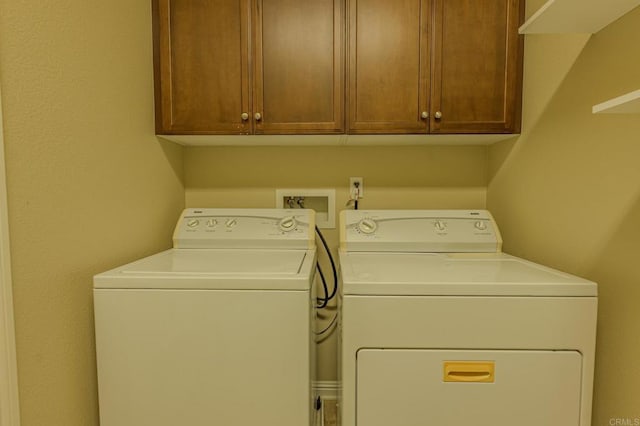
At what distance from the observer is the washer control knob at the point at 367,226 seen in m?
1.44

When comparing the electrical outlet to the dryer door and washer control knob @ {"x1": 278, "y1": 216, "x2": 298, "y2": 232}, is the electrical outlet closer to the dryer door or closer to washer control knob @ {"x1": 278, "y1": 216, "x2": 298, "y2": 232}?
washer control knob @ {"x1": 278, "y1": 216, "x2": 298, "y2": 232}

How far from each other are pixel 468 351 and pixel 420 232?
63cm

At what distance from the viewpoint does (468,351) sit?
88 centimetres

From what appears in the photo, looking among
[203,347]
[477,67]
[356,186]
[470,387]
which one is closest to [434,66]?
[477,67]

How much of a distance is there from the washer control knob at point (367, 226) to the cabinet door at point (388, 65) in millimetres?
398

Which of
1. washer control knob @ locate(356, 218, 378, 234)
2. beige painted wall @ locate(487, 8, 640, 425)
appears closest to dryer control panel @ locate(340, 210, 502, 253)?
washer control knob @ locate(356, 218, 378, 234)

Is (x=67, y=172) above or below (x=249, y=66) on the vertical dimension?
below

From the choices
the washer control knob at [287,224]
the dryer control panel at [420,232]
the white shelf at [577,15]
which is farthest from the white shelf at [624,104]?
the washer control knob at [287,224]

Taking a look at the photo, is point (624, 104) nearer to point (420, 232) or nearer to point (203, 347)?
point (420, 232)

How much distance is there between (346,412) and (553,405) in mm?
561

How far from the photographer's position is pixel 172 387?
3.06 feet

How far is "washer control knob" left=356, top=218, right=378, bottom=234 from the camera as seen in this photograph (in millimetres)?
1442

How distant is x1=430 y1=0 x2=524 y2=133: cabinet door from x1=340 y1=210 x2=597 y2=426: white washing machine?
2.43 feet

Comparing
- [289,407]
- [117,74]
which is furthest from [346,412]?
[117,74]
